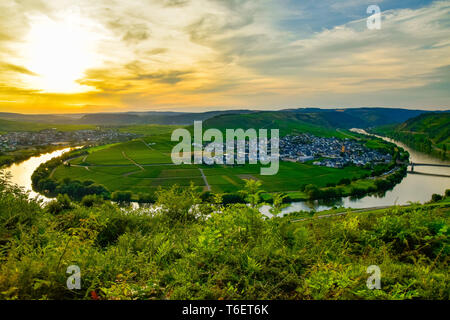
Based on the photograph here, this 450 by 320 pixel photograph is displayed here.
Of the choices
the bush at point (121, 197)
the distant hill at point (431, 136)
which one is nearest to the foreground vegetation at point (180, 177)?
the bush at point (121, 197)

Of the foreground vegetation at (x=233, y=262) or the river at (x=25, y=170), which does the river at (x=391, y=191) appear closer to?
the river at (x=25, y=170)

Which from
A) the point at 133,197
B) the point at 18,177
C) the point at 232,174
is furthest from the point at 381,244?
the point at 18,177

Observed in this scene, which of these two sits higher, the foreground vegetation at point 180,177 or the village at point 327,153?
the village at point 327,153

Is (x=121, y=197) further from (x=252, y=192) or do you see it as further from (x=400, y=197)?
(x=400, y=197)

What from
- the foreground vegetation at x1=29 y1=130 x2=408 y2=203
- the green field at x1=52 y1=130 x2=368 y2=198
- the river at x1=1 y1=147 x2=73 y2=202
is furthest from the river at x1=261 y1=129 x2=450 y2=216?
the river at x1=1 y1=147 x2=73 y2=202

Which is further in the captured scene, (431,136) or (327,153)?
(431,136)

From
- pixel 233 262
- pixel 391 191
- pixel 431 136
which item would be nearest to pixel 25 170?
pixel 233 262
